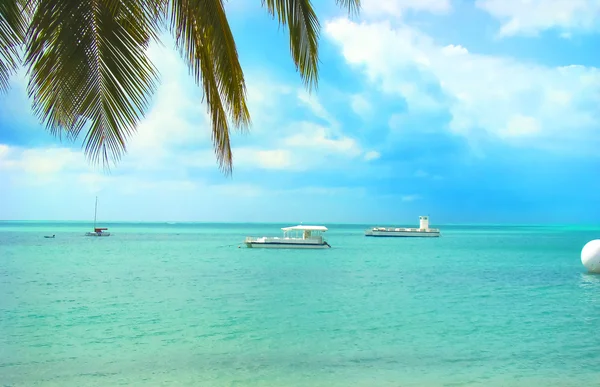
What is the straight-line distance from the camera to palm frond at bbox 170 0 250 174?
5.41 metres

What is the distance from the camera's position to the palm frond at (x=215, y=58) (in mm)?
5410

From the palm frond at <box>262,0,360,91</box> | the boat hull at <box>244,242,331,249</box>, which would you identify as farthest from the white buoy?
the palm frond at <box>262,0,360,91</box>

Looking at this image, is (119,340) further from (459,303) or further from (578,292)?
(578,292)

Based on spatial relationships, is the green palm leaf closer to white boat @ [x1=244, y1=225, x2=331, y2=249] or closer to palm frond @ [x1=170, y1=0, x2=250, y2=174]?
palm frond @ [x1=170, y1=0, x2=250, y2=174]

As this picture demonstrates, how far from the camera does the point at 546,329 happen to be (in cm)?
1716

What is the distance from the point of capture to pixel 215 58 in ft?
18.3

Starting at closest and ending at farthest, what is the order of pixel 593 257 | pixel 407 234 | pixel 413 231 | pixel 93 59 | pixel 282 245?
pixel 93 59
pixel 593 257
pixel 282 245
pixel 413 231
pixel 407 234

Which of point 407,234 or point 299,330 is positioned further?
point 407,234

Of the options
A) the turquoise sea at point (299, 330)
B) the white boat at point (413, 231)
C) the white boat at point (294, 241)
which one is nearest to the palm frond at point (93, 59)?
the turquoise sea at point (299, 330)

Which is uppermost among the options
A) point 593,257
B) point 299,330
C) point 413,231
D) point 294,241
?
point 413,231

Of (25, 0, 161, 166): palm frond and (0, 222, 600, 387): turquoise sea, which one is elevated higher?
(25, 0, 161, 166): palm frond

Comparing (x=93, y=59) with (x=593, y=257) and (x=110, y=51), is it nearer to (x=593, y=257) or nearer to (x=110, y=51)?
(x=110, y=51)

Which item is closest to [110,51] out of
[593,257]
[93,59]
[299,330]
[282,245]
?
[93,59]

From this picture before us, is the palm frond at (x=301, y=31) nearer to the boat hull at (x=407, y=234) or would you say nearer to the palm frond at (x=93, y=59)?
the palm frond at (x=93, y=59)
